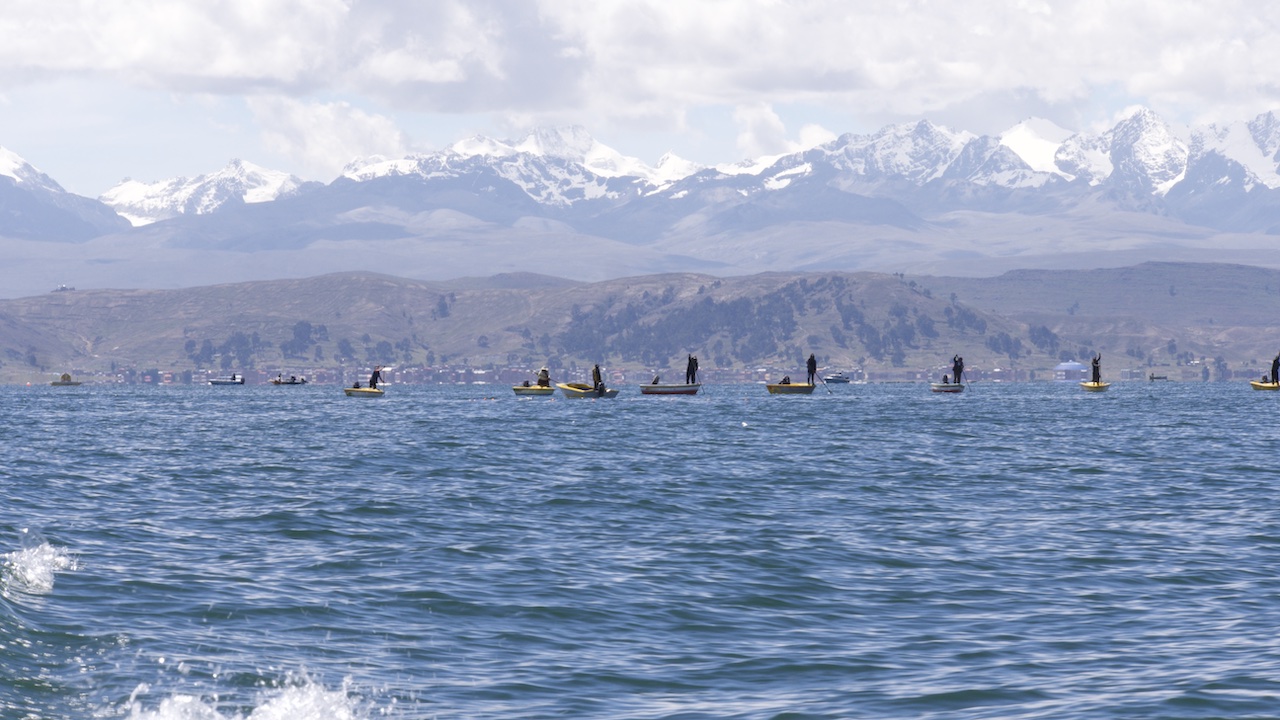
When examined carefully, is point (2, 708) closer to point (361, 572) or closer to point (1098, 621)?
point (361, 572)

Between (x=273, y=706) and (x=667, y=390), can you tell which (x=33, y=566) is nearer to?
(x=273, y=706)

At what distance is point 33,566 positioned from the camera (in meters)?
32.8

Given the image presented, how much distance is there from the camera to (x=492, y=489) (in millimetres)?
53281

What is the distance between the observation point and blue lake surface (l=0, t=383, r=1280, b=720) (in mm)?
22719

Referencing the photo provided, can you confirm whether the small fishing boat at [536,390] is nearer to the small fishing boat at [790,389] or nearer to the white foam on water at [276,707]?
the small fishing boat at [790,389]

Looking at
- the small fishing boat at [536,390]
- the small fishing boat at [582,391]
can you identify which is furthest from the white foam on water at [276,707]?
the small fishing boat at [536,390]

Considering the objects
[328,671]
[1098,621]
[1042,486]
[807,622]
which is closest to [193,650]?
[328,671]

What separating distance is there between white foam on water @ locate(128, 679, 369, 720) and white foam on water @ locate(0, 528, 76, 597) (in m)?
8.47

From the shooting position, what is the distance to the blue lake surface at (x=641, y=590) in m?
22.7

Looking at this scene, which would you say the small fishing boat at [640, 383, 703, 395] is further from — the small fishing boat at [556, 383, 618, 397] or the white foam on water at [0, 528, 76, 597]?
the white foam on water at [0, 528, 76, 597]

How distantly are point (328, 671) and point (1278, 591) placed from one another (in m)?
18.3

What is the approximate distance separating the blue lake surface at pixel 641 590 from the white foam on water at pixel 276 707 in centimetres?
6

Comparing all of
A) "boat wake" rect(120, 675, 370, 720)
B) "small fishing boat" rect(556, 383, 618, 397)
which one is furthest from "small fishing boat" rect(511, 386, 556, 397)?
"boat wake" rect(120, 675, 370, 720)

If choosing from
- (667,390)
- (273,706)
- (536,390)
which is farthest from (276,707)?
(667,390)
